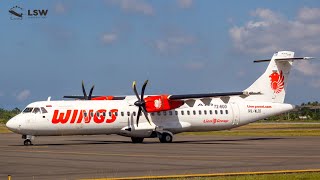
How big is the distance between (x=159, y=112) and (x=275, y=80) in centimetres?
982

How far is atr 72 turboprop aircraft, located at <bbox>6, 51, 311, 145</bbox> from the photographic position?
40.2 meters

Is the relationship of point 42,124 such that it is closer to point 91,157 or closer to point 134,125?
point 134,125

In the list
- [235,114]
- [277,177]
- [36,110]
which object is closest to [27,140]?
[36,110]

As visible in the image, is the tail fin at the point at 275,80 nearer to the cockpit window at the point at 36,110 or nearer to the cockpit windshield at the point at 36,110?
the cockpit windshield at the point at 36,110

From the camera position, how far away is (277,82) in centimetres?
4772

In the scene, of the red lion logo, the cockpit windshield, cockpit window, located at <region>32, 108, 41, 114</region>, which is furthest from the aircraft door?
cockpit window, located at <region>32, 108, 41, 114</region>

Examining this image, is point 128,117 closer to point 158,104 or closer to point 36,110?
point 158,104

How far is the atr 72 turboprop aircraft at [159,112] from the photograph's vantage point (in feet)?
132

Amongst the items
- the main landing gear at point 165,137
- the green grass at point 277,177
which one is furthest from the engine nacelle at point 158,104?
the green grass at point 277,177

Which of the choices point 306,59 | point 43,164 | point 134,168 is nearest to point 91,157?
point 43,164

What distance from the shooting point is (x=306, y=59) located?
46750 mm

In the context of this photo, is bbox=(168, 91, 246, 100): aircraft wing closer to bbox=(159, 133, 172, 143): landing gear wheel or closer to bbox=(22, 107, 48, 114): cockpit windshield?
bbox=(159, 133, 172, 143): landing gear wheel

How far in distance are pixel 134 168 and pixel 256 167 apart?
4.19 metres

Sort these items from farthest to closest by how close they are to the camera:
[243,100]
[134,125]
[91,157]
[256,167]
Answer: [243,100] → [134,125] → [91,157] → [256,167]
